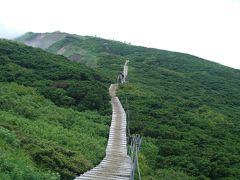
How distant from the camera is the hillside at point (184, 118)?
25.3 metres

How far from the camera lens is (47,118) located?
2845 centimetres

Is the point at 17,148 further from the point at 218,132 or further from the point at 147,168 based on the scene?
the point at 218,132

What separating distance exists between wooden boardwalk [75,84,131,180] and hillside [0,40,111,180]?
0.54 m

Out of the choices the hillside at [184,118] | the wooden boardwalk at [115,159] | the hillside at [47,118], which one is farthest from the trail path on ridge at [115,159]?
the hillside at [184,118]

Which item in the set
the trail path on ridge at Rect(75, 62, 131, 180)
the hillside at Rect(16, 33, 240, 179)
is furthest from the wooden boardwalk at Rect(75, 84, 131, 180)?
the hillside at Rect(16, 33, 240, 179)

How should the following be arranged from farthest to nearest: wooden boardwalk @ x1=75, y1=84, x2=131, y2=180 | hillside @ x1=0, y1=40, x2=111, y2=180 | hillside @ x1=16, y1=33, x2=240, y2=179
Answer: hillside @ x1=16, y1=33, x2=240, y2=179 → wooden boardwalk @ x1=75, y1=84, x2=131, y2=180 → hillside @ x1=0, y1=40, x2=111, y2=180

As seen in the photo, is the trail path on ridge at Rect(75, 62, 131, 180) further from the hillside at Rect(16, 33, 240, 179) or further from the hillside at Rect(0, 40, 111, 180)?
the hillside at Rect(16, 33, 240, 179)

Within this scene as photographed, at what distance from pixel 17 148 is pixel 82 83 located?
24.2 m

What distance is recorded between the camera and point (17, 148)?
58.2ft

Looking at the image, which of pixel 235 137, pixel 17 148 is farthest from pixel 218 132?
pixel 17 148

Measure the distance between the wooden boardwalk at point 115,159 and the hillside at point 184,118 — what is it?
3.94 feet

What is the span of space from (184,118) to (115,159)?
1661 centimetres

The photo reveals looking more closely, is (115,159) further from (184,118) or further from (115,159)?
(184,118)

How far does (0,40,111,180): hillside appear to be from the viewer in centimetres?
1744
